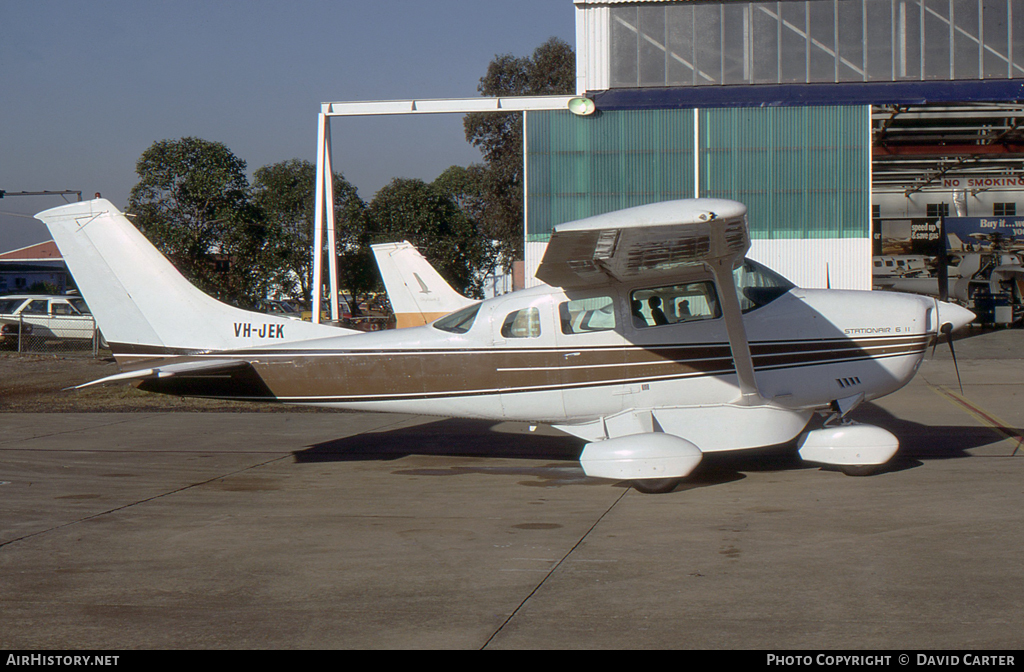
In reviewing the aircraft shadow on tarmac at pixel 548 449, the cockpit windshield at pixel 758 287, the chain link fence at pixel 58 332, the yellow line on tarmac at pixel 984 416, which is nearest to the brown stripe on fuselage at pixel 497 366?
the cockpit windshield at pixel 758 287

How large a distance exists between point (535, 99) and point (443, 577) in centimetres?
1860

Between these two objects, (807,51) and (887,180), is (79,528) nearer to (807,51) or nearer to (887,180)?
(807,51)

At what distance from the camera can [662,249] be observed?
7109 mm

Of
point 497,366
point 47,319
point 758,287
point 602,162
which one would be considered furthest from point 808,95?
point 47,319

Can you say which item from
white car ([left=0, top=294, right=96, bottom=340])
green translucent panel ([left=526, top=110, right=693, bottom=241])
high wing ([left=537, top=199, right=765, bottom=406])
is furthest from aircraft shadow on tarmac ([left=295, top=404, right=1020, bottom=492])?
white car ([left=0, top=294, right=96, bottom=340])

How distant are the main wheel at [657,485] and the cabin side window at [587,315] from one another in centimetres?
160

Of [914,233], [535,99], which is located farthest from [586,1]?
[914,233]

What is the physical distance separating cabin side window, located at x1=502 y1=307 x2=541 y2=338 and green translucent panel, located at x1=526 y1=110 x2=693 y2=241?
14.0m

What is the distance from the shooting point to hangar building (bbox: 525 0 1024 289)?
21781 mm

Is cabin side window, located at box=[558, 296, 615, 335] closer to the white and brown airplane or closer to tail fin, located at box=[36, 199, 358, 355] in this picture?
the white and brown airplane

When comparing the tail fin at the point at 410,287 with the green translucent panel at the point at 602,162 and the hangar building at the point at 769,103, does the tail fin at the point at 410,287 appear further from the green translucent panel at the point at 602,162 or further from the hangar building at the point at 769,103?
the green translucent panel at the point at 602,162

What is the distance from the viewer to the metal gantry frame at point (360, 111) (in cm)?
2206

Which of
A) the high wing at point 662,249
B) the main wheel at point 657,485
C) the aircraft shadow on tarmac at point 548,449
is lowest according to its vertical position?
the aircraft shadow on tarmac at point 548,449

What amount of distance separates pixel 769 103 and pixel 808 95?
1.07 metres
